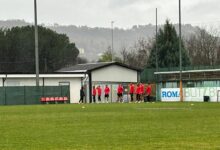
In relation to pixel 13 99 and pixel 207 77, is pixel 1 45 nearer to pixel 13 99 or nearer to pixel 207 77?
pixel 13 99

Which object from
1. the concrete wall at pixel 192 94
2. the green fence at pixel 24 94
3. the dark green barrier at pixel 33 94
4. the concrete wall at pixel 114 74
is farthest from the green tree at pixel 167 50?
the dark green barrier at pixel 33 94

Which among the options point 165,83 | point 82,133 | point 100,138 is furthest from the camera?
point 165,83

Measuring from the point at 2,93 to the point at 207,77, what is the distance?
23337 millimetres

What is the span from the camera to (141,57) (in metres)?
121

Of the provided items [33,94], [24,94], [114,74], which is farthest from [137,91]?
[114,74]

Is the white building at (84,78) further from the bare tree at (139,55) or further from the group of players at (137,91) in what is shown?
the bare tree at (139,55)

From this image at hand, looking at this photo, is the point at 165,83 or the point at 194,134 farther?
the point at 165,83

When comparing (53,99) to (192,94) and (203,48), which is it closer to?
(192,94)

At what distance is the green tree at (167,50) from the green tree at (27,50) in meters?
19.5

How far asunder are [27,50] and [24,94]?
4163 centimetres

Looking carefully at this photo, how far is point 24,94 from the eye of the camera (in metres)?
64.8

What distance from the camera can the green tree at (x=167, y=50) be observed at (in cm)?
9325

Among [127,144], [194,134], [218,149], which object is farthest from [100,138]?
[218,149]

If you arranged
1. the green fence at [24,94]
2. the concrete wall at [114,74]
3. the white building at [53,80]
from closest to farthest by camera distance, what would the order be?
the green fence at [24,94], the white building at [53,80], the concrete wall at [114,74]
